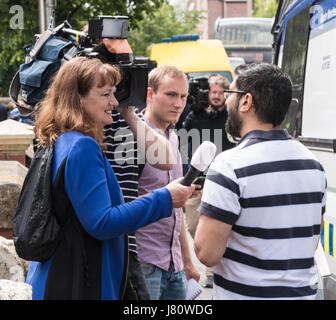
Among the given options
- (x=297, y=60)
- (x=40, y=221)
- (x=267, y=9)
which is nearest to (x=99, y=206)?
(x=40, y=221)

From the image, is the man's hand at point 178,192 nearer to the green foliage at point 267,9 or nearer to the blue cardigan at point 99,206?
the blue cardigan at point 99,206

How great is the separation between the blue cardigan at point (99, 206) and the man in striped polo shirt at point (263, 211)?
234 mm

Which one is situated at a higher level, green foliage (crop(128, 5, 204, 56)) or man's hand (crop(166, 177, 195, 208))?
green foliage (crop(128, 5, 204, 56))

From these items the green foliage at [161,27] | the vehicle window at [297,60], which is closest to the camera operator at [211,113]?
the vehicle window at [297,60]

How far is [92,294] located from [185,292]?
95 centimetres

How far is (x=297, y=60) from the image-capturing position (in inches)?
199

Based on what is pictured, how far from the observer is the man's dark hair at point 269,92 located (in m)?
2.28

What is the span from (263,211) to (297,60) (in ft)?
10.4

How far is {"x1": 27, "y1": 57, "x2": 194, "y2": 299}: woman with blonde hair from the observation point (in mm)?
2100

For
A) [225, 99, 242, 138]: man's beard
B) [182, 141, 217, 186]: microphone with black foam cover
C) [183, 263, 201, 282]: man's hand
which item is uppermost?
[225, 99, 242, 138]: man's beard

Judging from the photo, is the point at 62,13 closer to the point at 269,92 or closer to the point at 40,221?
the point at 269,92

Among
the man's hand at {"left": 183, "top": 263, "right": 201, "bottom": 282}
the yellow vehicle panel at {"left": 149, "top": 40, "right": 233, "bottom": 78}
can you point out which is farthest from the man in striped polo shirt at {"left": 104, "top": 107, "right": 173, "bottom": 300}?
the yellow vehicle panel at {"left": 149, "top": 40, "right": 233, "bottom": 78}

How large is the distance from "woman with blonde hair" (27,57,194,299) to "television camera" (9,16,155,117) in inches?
10.5

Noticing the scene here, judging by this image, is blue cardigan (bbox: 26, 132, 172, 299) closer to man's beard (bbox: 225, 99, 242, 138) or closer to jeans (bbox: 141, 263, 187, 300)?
man's beard (bbox: 225, 99, 242, 138)
